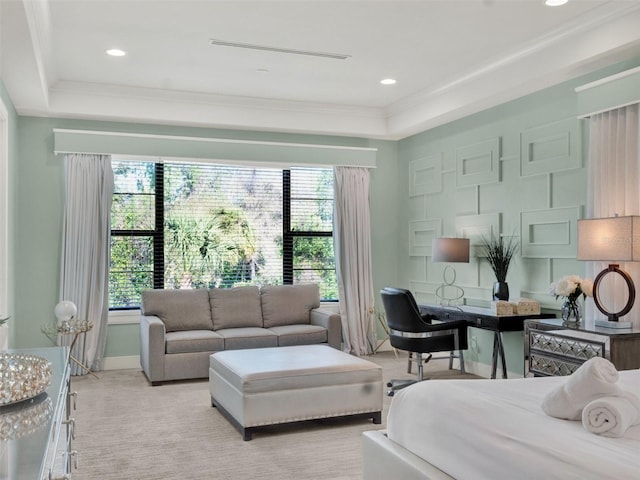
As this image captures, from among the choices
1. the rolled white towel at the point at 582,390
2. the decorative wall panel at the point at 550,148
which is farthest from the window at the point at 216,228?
the rolled white towel at the point at 582,390

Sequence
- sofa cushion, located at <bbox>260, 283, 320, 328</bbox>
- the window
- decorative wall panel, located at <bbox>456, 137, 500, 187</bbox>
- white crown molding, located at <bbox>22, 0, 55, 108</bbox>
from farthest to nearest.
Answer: the window
sofa cushion, located at <bbox>260, 283, 320, 328</bbox>
decorative wall panel, located at <bbox>456, 137, 500, 187</bbox>
white crown molding, located at <bbox>22, 0, 55, 108</bbox>

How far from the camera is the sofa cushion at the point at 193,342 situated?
18.6ft

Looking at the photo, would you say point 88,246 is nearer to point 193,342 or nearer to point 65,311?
point 65,311

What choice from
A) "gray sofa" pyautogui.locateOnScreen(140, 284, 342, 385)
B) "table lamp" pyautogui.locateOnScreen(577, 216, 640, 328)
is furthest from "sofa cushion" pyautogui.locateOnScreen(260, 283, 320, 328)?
"table lamp" pyautogui.locateOnScreen(577, 216, 640, 328)

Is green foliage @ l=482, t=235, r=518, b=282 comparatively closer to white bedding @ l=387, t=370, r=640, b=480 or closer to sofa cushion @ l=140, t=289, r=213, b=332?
white bedding @ l=387, t=370, r=640, b=480

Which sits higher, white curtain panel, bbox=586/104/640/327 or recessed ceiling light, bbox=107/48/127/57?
recessed ceiling light, bbox=107/48/127/57

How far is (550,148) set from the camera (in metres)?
5.12

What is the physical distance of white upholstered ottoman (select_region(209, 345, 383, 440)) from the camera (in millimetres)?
4020

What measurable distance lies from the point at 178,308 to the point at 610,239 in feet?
13.1

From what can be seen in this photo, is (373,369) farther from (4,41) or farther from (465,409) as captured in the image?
(4,41)

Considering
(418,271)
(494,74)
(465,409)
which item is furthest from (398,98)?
(465,409)

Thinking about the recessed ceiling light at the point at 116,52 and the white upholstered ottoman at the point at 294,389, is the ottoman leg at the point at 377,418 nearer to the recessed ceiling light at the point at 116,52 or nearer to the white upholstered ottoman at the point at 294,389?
the white upholstered ottoman at the point at 294,389

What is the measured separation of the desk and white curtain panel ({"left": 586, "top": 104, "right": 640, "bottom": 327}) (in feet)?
2.07

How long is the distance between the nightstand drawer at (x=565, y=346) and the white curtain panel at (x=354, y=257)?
3011 mm
